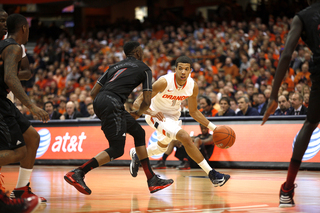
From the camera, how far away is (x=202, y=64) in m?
16.3

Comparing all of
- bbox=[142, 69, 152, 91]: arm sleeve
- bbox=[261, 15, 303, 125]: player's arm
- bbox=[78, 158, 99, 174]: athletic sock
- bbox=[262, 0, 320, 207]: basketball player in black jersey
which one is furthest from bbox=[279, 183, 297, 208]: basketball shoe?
bbox=[78, 158, 99, 174]: athletic sock

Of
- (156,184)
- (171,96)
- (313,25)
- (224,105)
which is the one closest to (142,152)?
(156,184)

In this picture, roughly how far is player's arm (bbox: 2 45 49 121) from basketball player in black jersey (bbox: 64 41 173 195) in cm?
120

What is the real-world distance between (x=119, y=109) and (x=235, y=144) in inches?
206

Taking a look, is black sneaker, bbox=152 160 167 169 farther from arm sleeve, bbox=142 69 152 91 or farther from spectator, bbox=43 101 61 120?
arm sleeve, bbox=142 69 152 91

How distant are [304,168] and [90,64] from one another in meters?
12.2

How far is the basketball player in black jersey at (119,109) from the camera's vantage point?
5434 millimetres

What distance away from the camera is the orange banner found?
9594 millimetres

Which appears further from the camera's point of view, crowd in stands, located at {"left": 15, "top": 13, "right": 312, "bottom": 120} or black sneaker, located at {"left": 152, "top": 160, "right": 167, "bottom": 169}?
crowd in stands, located at {"left": 15, "top": 13, "right": 312, "bottom": 120}

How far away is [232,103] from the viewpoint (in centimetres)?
1187

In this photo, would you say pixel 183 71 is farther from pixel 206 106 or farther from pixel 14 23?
pixel 206 106

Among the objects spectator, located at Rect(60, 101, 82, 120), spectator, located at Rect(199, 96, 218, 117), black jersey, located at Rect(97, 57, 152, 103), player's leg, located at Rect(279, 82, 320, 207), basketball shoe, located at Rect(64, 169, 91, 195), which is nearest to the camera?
player's leg, located at Rect(279, 82, 320, 207)

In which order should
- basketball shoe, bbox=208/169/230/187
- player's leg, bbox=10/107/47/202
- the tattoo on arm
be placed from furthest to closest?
1. basketball shoe, bbox=208/169/230/187
2. player's leg, bbox=10/107/47/202
3. the tattoo on arm

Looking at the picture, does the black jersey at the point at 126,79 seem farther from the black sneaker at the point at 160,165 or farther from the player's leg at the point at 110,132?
the black sneaker at the point at 160,165
